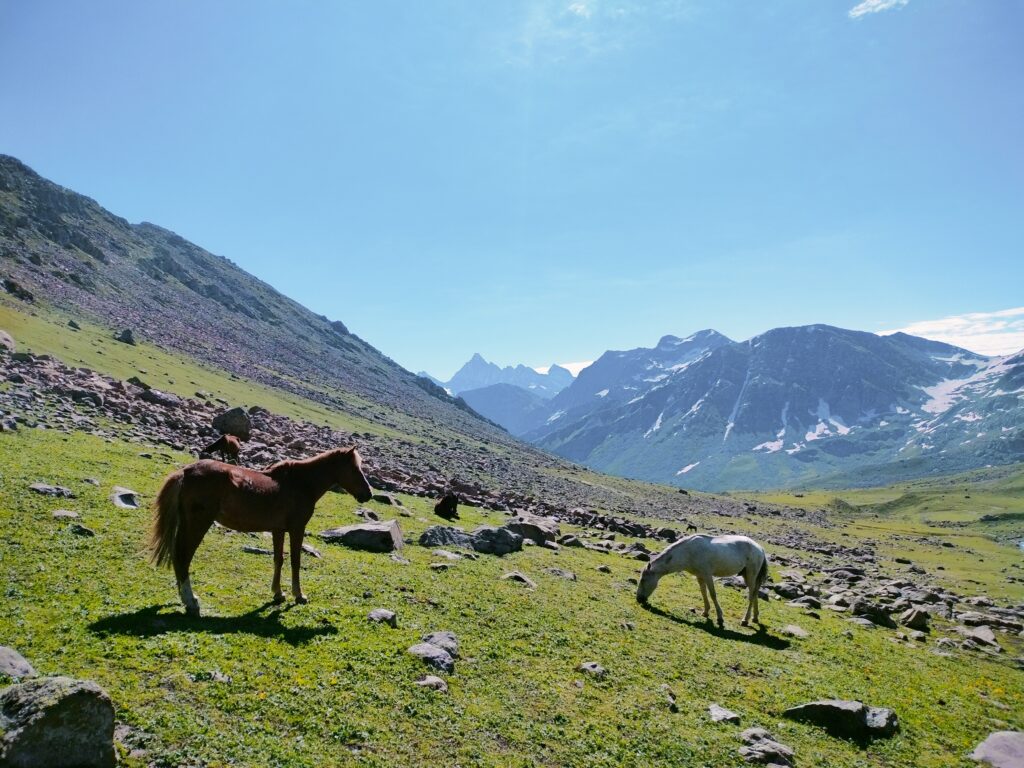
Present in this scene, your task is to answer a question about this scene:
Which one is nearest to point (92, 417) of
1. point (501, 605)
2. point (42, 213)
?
point (501, 605)

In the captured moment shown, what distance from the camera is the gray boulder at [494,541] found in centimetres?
2514

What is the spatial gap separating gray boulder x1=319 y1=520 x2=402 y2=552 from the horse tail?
29.8ft

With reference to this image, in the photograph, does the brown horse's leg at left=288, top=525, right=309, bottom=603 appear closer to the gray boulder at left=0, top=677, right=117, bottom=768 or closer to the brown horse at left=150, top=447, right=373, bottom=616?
the brown horse at left=150, top=447, right=373, bottom=616

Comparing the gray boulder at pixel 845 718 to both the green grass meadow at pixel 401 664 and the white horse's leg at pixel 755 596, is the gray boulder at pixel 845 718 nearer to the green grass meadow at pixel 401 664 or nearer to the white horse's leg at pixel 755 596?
the green grass meadow at pixel 401 664

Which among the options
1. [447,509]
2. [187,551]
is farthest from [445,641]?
[447,509]

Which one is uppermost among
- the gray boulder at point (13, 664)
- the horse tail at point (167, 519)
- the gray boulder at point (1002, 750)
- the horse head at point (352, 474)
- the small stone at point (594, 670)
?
the horse head at point (352, 474)

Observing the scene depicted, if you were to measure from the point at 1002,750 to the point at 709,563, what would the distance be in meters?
9.90

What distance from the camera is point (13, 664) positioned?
826 cm

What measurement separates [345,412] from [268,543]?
324 feet

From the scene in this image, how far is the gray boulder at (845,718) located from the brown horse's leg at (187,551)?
1366 cm

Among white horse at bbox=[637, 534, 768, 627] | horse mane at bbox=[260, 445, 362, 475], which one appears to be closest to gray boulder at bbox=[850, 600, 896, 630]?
white horse at bbox=[637, 534, 768, 627]

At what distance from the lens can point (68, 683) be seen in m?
6.97

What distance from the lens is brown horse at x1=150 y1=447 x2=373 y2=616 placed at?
11.9m

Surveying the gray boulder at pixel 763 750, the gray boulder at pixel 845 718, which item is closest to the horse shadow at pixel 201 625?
the gray boulder at pixel 763 750
